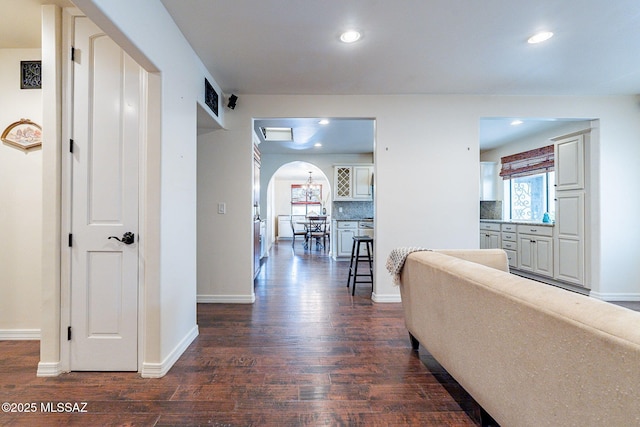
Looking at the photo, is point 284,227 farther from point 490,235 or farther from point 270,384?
point 270,384

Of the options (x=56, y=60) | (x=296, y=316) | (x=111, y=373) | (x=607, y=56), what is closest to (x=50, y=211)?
(x=56, y=60)

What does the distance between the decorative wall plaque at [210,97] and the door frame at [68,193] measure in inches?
35.0

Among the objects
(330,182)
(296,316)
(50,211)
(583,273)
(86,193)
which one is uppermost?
(330,182)

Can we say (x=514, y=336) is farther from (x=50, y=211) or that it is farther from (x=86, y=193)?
(x=50, y=211)

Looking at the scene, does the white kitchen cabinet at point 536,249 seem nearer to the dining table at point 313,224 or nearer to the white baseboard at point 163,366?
the white baseboard at point 163,366

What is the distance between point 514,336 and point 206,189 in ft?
10.5

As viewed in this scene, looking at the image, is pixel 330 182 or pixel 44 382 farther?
pixel 330 182

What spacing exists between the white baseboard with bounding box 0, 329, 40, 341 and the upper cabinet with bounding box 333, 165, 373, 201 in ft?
17.0

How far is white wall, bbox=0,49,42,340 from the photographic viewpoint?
233cm

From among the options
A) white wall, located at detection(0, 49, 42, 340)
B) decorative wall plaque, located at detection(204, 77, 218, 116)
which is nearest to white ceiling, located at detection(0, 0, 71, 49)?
white wall, located at detection(0, 49, 42, 340)

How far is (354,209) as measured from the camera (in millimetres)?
6805

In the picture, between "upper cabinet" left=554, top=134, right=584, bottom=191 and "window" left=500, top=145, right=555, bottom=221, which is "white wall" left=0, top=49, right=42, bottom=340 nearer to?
"upper cabinet" left=554, top=134, right=584, bottom=191

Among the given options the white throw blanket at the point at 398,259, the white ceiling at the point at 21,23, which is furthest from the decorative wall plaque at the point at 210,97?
the white throw blanket at the point at 398,259

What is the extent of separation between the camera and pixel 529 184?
5.32 metres
